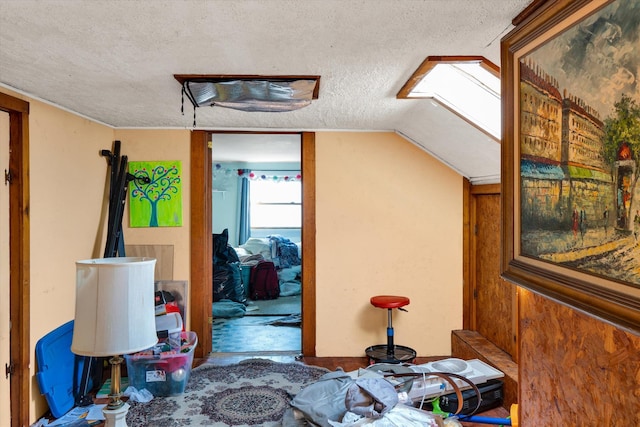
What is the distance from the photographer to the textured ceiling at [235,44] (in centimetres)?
154

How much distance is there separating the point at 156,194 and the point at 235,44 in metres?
2.25

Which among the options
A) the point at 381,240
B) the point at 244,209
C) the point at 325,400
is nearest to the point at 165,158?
the point at 381,240

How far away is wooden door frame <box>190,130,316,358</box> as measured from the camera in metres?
3.77

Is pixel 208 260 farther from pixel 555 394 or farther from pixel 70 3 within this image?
pixel 555 394

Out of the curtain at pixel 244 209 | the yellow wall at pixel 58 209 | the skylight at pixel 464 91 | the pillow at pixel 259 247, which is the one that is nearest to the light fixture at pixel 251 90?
the skylight at pixel 464 91

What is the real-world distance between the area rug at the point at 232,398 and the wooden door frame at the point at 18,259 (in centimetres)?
64

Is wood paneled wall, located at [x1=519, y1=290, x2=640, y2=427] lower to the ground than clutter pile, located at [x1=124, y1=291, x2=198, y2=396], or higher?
higher

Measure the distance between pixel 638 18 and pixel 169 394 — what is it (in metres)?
3.25

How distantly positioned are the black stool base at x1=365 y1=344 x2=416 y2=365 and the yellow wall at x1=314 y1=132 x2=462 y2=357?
0.28 feet

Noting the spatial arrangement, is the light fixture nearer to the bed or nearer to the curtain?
the bed

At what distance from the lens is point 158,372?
3.06 meters

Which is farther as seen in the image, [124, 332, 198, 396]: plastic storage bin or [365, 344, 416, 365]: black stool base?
[365, 344, 416, 365]: black stool base

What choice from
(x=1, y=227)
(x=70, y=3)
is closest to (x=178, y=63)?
(x=70, y=3)

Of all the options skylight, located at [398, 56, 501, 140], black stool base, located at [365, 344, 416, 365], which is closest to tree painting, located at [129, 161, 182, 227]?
black stool base, located at [365, 344, 416, 365]
